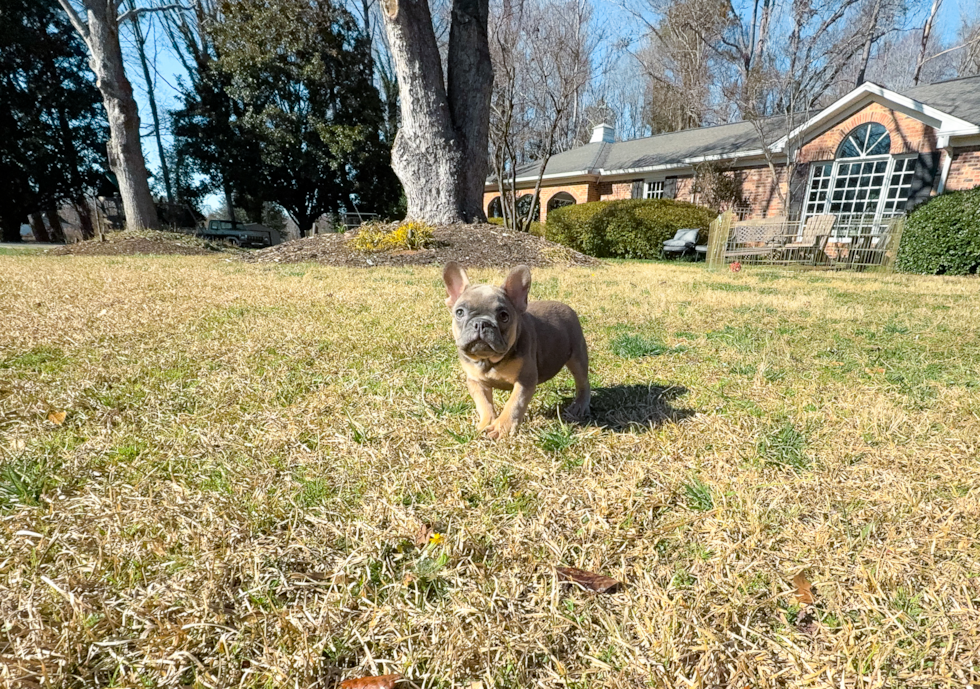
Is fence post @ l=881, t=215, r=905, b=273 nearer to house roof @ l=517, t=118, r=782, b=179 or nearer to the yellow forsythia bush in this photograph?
house roof @ l=517, t=118, r=782, b=179

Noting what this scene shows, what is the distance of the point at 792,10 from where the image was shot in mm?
20000

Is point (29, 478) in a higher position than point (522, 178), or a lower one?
lower

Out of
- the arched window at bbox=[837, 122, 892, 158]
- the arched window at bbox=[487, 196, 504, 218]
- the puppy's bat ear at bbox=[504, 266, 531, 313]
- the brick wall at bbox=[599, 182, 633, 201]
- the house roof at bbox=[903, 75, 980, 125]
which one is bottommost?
the puppy's bat ear at bbox=[504, 266, 531, 313]

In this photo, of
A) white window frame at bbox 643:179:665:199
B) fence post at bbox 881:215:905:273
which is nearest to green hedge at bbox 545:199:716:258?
white window frame at bbox 643:179:665:199

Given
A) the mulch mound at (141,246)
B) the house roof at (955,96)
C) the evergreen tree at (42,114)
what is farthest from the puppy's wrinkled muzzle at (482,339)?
the evergreen tree at (42,114)

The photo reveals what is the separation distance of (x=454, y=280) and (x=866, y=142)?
20.7 meters

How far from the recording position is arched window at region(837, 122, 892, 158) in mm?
16266

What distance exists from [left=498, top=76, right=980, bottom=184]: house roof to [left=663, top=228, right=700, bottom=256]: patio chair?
4445 millimetres

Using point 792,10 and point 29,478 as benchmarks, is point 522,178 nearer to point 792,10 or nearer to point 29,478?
point 792,10

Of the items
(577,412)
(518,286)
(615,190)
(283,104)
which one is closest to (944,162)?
(615,190)

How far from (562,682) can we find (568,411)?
1712 mm

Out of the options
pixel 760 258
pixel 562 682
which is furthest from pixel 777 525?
pixel 760 258

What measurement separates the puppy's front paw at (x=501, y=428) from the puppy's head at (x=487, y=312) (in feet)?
1.11

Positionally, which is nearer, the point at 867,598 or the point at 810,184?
the point at 867,598
